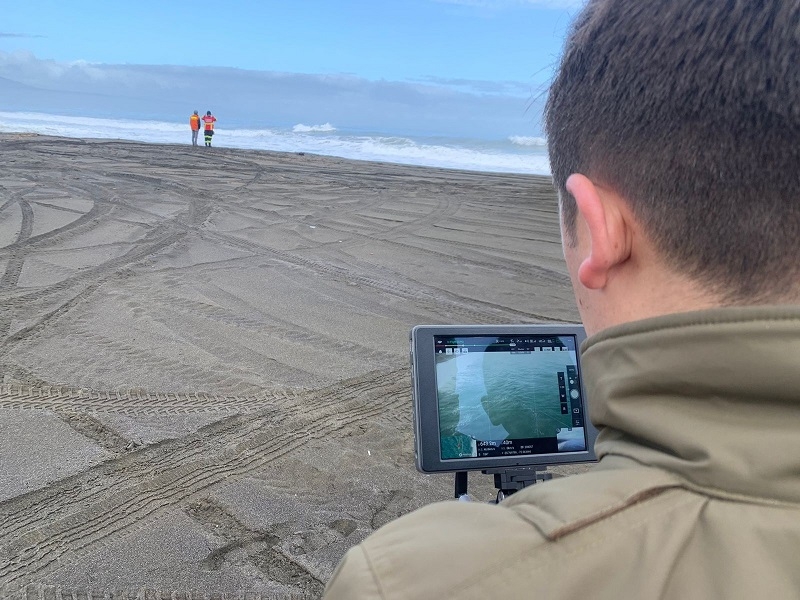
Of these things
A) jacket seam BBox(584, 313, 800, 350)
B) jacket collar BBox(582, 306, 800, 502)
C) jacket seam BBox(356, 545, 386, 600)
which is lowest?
jacket seam BBox(356, 545, 386, 600)

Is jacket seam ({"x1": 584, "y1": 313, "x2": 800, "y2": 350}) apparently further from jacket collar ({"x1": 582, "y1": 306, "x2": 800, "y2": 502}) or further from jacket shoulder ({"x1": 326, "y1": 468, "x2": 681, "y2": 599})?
jacket shoulder ({"x1": 326, "y1": 468, "x2": 681, "y2": 599})

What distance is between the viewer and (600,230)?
0.85 m

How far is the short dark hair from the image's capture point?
754 millimetres

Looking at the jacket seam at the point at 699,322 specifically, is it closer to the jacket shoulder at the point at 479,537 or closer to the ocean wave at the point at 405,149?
the jacket shoulder at the point at 479,537

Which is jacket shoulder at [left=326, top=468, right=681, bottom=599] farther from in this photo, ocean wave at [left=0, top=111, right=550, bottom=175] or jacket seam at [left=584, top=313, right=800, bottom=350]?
ocean wave at [left=0, top=111, right=550, bottom=175]

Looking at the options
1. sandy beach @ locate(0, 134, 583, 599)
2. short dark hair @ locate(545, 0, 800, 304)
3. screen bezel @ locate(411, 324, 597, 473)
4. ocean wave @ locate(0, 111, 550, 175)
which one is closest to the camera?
short dark hair @ locate(545, 0, 800, 304)

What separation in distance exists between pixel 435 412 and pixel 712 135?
1.19 meters

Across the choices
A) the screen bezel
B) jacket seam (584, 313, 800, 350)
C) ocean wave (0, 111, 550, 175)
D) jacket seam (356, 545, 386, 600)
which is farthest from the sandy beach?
ocean wave (0, 111, 550, 175)

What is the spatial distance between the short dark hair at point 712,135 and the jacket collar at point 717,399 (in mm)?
103

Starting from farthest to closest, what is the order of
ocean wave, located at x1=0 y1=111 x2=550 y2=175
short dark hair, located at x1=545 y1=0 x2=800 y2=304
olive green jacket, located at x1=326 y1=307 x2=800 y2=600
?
1. ocean wave, located at x1=0 y1=111 x2=550 y2=175
2. short dark hair, located at x1=545 y1=0 x2=800 y2=304
3. olive green jacket, located at x1=326 y1=307 x2=800 y2=600

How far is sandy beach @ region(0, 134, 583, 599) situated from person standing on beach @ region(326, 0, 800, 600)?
2233 mm

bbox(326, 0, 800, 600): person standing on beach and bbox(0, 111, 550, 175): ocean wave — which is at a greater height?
bbox(0, 111, 550, 175): ocean wave

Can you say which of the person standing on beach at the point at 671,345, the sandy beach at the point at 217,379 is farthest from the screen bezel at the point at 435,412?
the sandy beach at the point at 217,379

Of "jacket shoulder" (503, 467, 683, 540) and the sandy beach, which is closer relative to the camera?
"jacket shoulder" (503, 467, 683, 540)
